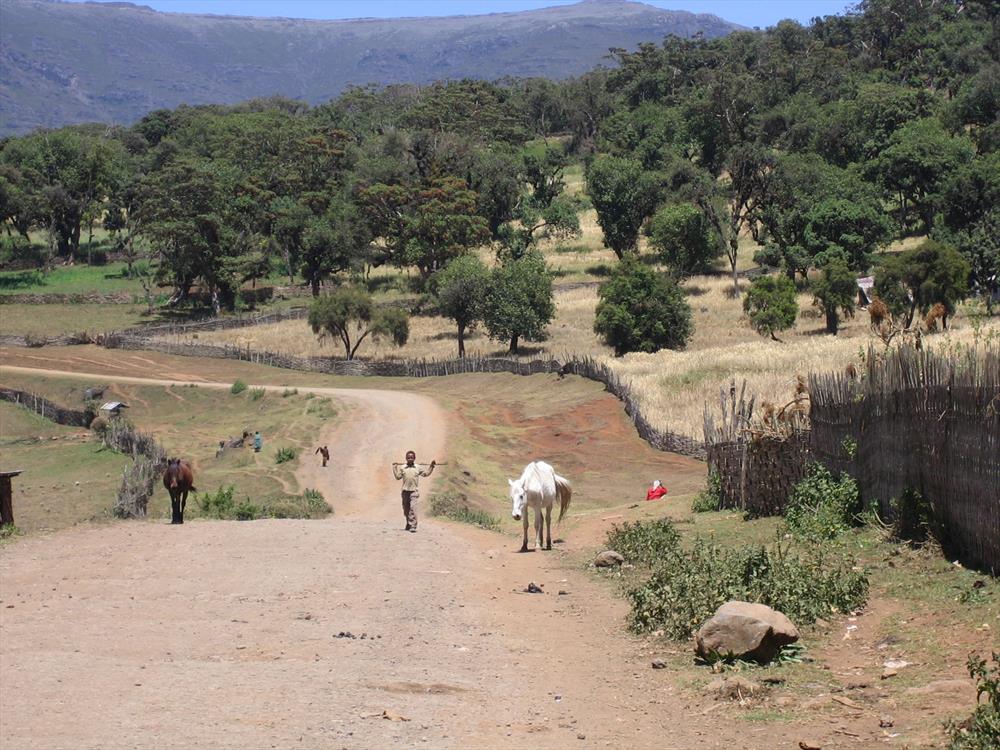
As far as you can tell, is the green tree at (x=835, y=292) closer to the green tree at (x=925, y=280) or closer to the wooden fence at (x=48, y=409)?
the green tree at (x=925, y=280)

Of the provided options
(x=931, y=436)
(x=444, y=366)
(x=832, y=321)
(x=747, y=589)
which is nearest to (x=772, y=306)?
(x=832, y=321)

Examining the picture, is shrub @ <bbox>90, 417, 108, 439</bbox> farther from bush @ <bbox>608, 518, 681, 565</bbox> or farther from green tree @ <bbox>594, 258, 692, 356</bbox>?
bush @ <bbox>608, 518, 681, 565</bbox>

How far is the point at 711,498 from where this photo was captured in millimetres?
22516

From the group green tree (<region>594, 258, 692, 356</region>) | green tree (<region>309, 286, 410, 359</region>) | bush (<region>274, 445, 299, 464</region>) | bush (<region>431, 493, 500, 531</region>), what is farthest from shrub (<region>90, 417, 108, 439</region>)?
green tree (<region>594, 258, 692, 356</region>)

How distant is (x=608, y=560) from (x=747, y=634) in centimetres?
685

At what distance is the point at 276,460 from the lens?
1474 inches

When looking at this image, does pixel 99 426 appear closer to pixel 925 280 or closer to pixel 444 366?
pixel 444 366

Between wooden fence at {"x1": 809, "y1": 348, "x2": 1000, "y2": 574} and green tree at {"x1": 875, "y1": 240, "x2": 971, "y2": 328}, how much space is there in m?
43.7

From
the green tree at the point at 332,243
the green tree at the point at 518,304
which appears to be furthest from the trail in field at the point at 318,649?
the green tree at the point at 332,243

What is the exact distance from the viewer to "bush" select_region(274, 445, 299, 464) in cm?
3735

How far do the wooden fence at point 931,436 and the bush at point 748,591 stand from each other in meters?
1.25

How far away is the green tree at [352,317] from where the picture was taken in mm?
67750

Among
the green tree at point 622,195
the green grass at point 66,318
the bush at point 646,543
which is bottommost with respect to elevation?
the green grass at point 66,318

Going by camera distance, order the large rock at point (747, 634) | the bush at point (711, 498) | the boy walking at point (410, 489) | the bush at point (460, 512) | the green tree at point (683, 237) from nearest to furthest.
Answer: the large rock at point (747, 634), the boy walking at point (410, 489), the bush at point (711, 498), the bush at point (460, 512), the green tree at point (683, 237)
